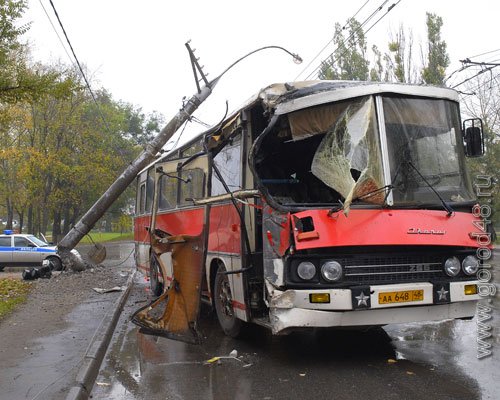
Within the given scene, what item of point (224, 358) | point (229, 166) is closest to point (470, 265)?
point (224, 358)

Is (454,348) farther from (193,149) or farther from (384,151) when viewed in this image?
(193,149)

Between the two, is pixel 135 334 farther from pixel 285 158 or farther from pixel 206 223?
pixel 285 158

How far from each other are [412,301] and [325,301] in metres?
0.96

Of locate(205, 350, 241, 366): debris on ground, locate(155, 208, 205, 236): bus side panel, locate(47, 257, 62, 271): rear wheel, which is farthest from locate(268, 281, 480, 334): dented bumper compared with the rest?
locate(47, 257, 62, 271): rear wheel

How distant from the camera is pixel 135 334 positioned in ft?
28.6

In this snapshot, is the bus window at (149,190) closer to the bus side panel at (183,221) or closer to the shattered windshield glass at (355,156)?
the bus side panel at (183,221)

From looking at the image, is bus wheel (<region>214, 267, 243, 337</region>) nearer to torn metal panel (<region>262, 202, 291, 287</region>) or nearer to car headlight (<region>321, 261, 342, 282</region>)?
torn metal panel (<region>262, 202, 291, 287</region>)

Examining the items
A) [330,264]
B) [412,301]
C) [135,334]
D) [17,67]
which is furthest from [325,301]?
[17,67]

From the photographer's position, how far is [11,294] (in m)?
12.8

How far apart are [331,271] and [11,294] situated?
31.9 ft

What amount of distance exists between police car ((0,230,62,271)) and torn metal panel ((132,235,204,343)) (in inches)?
644

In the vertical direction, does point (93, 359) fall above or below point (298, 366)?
above

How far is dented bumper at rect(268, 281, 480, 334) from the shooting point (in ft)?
18.4

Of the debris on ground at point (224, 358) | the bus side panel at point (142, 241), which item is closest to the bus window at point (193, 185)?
the debris on ground at point (224, 358)
